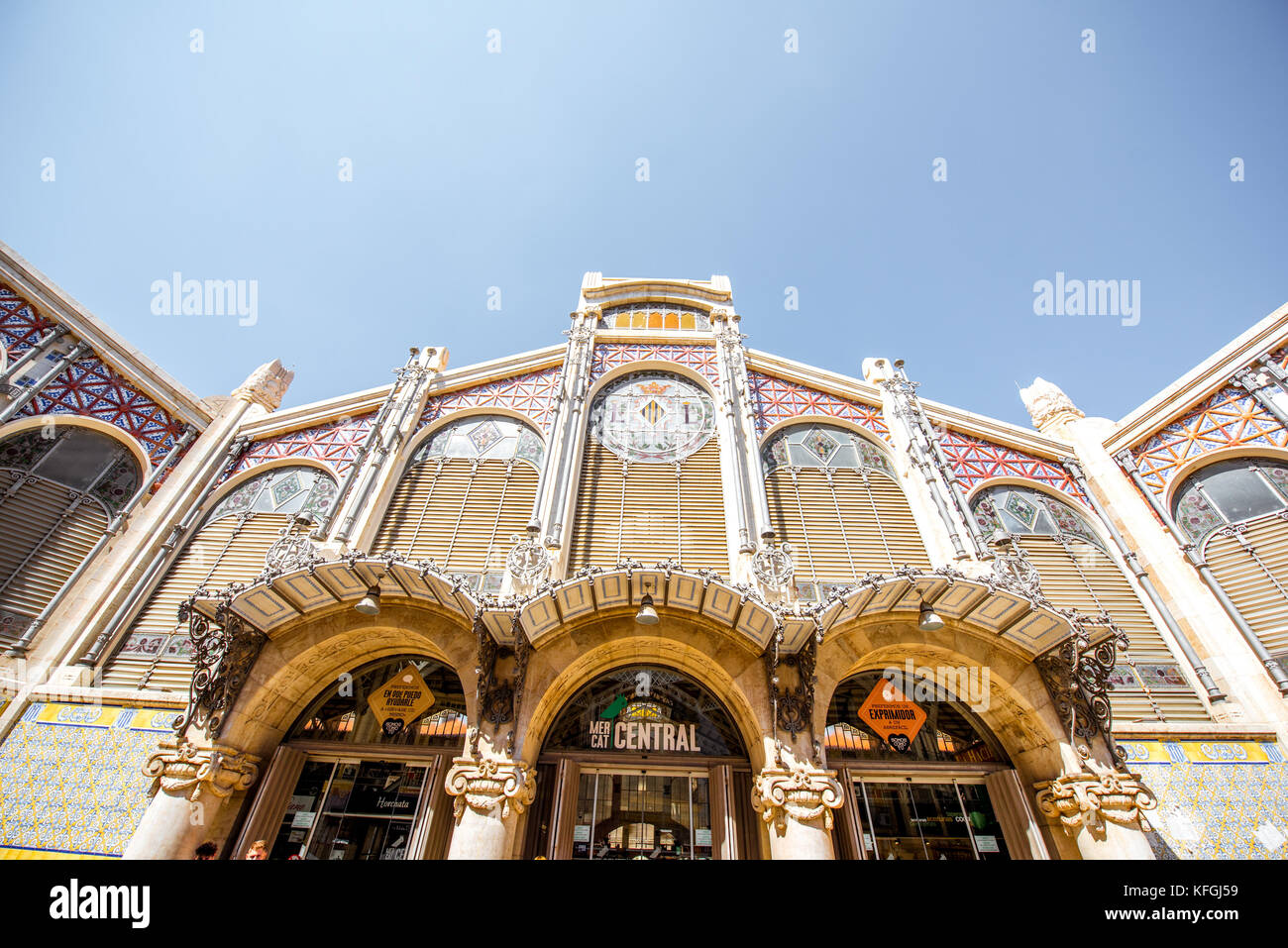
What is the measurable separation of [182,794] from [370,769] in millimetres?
2660

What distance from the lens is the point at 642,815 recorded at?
941 centimetres

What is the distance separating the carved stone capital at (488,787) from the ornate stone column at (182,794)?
12.5ft

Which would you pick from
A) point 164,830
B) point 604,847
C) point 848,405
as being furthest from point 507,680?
point 848,405

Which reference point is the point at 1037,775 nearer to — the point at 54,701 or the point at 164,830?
the point at 164,830

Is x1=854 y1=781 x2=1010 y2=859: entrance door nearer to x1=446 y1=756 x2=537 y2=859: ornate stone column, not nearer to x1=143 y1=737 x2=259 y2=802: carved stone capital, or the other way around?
x1=446 y1=756 x2=537 y2=859: ornate stone column

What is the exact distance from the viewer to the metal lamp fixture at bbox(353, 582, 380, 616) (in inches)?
359

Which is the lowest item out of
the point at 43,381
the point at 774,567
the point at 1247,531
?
the point at 774,567

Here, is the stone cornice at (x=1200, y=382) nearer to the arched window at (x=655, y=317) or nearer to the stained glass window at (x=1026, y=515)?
the stained glass window at (x=1026, y=515)

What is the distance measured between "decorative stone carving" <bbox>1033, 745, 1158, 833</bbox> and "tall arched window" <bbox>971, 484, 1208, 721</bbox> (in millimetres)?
2636

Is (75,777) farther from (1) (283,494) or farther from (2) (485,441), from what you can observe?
(2) (485,441)

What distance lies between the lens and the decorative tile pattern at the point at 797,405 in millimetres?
15445

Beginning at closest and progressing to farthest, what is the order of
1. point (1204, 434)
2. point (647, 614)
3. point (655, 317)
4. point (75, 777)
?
point (647, 614) < point (75, 777) < point (1204, 434) < point (655, 317)

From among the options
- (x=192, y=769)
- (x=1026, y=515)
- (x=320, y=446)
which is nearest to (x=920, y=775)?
(x=1026, y=515)
